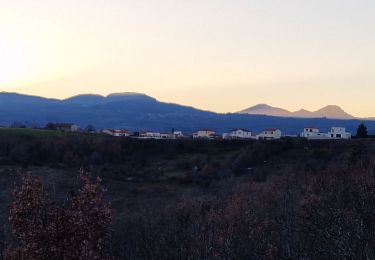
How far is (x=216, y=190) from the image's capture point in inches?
→ 2009

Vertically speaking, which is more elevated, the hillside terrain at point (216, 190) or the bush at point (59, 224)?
the bush at point (59, 224)

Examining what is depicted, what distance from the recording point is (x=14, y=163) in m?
70.2

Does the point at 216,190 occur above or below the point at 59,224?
below

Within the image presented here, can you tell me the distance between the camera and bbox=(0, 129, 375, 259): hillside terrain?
36.0ft

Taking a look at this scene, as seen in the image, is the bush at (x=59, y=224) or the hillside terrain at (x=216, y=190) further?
the hillside terrain at (x=216, y=190)

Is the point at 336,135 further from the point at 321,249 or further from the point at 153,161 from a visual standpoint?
the point at 321,249

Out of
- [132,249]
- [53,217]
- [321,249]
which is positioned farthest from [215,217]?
[53,217]

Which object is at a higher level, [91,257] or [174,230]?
[91,257]

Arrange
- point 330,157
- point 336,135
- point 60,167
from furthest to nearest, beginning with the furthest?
point 336,135 → point 60,167 → point 330,157

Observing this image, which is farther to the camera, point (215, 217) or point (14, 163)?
point (14, 163)

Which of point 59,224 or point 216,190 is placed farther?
point 216,190

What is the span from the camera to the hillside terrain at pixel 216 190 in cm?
1096

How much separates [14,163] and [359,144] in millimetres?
42848

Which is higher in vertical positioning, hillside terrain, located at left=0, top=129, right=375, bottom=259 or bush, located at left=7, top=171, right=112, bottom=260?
bush, located at left=7, top=171, right=112, bottom=260
